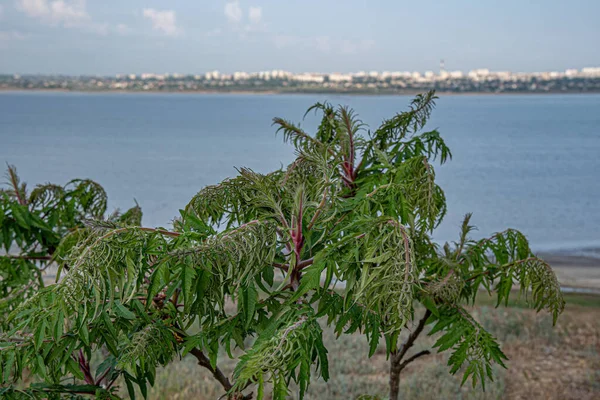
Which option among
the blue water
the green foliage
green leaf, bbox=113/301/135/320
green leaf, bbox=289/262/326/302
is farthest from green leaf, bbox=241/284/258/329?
the blue water

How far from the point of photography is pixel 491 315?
11.8 metres

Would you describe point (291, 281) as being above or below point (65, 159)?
above

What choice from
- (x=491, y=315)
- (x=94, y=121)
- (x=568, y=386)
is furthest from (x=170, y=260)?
(x=94, y=121)

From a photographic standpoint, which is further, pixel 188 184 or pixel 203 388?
pixel 188 184

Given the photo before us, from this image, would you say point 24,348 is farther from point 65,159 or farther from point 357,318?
point 65,159

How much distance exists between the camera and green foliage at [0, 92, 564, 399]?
6.74ft

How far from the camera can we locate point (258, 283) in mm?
2383

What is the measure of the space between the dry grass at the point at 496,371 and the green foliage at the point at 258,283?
12.3 feet

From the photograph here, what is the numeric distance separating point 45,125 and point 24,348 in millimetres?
103674

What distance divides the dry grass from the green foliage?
3760mm

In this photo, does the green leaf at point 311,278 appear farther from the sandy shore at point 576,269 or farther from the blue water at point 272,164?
the blue water at point 272,164

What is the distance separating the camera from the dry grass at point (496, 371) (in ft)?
26.2

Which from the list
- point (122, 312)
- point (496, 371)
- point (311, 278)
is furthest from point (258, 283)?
point (496, 371)

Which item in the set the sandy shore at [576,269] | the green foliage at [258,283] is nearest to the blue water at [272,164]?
the sandy shore at [576,269]
